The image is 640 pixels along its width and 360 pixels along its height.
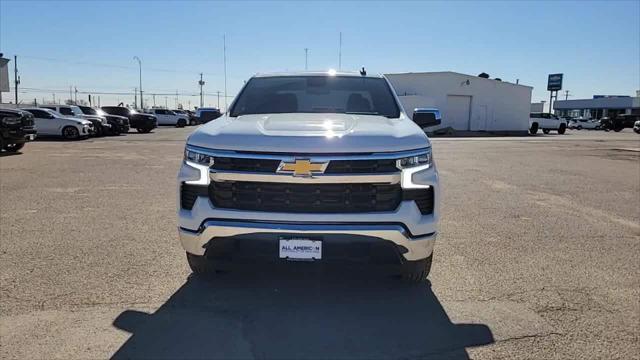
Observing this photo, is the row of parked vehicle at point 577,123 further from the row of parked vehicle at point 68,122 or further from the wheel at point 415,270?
the wheel at point 415,270

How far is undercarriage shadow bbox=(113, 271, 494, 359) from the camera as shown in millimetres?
3176

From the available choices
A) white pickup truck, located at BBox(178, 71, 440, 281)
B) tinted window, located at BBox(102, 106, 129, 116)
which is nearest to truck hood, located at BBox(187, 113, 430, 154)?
white pickup truck, located at BBox(178, 71, 440, 281)

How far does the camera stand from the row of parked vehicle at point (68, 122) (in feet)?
49.4

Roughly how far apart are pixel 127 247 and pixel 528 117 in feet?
155

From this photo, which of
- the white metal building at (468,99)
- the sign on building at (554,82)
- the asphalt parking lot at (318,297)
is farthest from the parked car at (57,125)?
the sign on building at (554,82)

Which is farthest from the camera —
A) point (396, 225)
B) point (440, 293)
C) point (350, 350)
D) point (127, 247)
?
point (127, 247)

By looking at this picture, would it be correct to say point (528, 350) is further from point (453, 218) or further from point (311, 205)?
point (453, 218)

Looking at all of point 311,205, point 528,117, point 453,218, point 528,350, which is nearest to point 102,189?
point 453,218

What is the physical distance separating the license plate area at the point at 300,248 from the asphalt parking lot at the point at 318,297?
50cm

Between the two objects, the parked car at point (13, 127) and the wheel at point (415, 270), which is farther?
the parked car at point (13, 127)

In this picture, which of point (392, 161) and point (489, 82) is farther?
point (489, 82)

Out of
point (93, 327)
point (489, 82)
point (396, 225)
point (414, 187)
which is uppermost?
point (489, 82)

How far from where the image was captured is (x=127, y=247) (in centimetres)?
538

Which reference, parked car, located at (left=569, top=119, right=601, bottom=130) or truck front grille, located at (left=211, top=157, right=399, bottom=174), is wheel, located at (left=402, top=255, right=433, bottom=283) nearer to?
truck front grille, located at (left=211, top=157, right=399, bottom=174)
